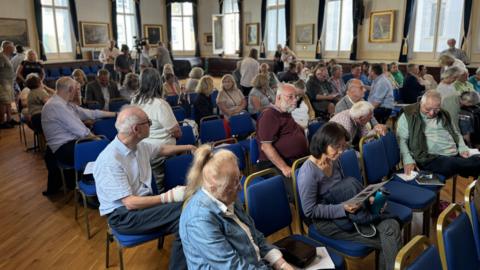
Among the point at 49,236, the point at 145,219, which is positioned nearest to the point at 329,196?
the point at 145,219

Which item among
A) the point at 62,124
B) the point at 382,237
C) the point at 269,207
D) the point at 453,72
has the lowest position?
the point at 382,237

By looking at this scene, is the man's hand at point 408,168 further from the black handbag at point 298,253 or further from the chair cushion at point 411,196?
the black handbag at point 298,253

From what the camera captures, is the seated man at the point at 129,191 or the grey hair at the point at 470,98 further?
the grey hair at the point at 470,98

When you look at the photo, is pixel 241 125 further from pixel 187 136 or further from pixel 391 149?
pixel 391 149

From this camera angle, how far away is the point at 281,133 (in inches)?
132

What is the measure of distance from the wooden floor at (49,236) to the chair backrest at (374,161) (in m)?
0.68

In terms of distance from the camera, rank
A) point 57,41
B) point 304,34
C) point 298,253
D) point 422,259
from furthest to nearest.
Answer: point 304,34
point 57,41
point 298,253
point 422,259

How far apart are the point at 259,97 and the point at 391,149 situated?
268cm

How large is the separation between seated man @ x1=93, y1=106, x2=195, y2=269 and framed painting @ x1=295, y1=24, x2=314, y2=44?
41.0 ft

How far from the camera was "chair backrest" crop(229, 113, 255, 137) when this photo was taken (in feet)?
16.0

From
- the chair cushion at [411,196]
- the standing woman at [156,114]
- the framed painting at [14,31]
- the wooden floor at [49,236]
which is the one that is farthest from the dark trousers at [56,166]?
the framed painting at [14,31]

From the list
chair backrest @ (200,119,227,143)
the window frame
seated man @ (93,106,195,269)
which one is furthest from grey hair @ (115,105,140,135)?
the window frame

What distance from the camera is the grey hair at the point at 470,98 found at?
521 cm

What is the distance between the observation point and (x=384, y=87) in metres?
6.01
